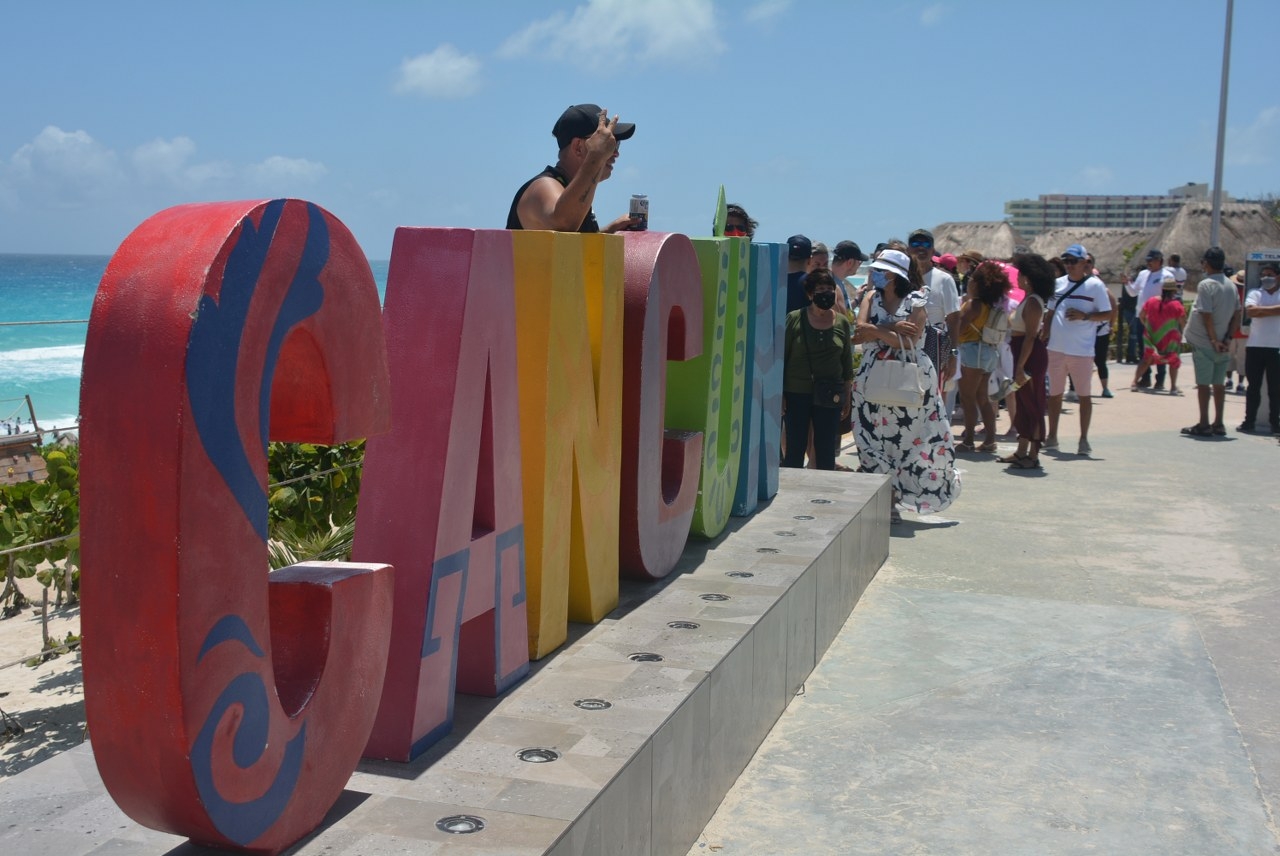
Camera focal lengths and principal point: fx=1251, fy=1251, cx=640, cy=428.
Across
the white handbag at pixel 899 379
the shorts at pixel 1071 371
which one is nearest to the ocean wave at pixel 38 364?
the shorts at pixel 1071 371

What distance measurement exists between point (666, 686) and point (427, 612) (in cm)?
92

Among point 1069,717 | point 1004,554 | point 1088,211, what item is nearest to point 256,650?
point 1069,717

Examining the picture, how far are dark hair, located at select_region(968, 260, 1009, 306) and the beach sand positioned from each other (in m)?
8.19

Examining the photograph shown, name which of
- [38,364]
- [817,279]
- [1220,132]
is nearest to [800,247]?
[817,279]

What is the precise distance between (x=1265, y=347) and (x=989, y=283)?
4285 millimetres

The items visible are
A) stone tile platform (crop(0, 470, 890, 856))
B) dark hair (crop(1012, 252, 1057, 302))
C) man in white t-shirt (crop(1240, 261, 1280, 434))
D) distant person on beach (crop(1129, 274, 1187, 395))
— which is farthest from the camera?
distant person on beach (crop(1129, 274, 1187, 395))

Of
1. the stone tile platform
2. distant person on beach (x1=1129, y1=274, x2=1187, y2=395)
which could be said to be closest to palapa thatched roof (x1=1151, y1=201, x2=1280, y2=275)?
distant person on beach (x1=1129, y1=274, x2=1187, y2=395)

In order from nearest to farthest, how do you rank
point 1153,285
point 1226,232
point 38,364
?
1. point 1153,285
2. point 1226,232
3. point 38,364

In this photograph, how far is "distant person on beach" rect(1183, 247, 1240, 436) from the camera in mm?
13359

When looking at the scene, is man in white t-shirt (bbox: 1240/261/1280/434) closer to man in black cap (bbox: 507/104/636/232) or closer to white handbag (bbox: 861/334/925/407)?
white handbag (bbox: 861/334/925/407)

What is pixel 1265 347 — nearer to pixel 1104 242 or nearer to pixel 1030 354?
pixel 1030 354

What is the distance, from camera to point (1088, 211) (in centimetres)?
11362

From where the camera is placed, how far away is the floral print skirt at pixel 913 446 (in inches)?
349

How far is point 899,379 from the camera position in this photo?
8.60 meters
